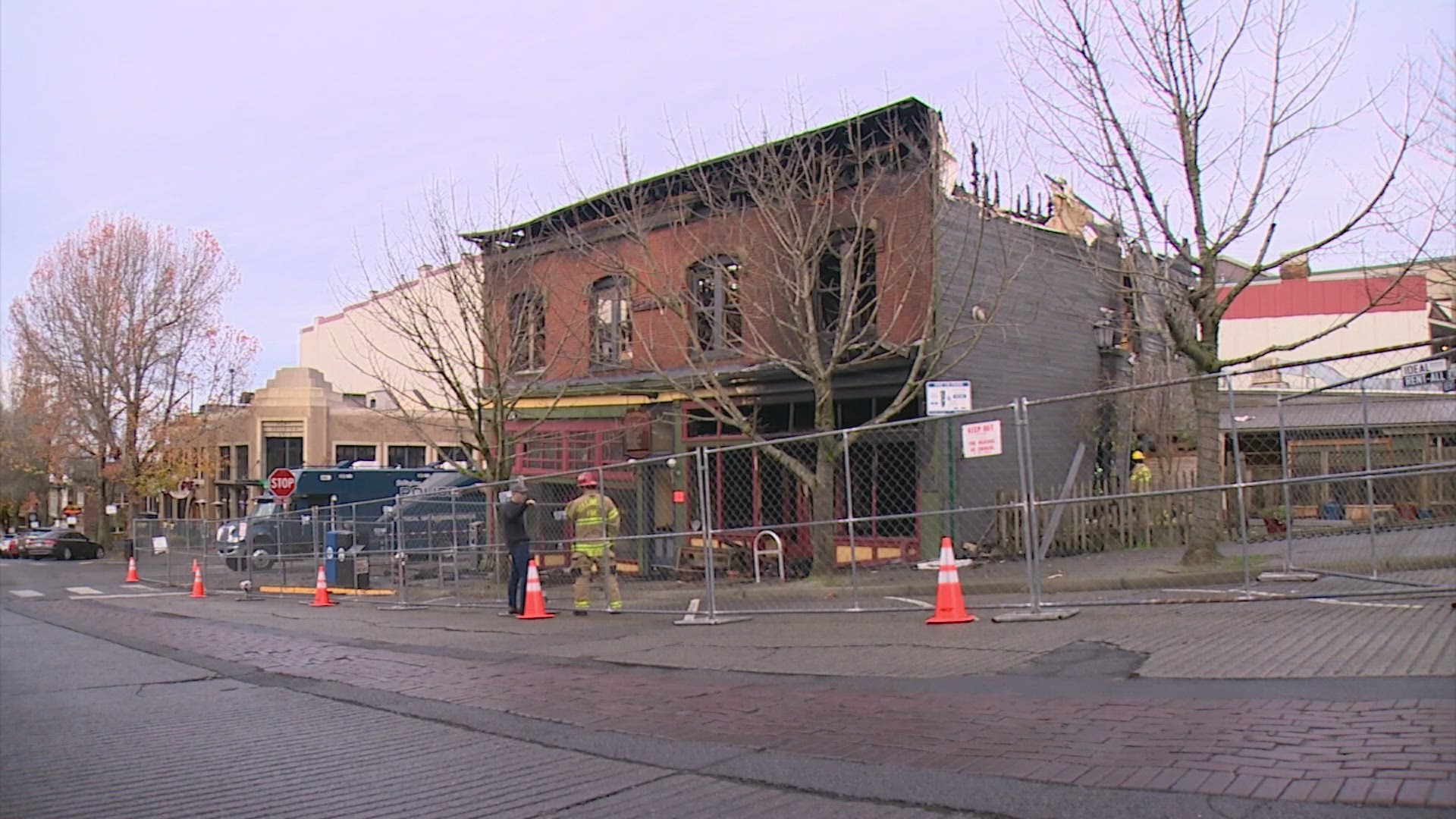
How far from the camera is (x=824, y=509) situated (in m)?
15.4

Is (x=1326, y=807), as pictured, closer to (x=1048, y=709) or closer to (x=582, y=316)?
(x=1048, y=709)

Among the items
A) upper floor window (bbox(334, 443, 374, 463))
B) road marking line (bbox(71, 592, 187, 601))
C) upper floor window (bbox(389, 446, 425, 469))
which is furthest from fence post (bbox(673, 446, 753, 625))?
upper floor window (bbox(389, 446, 425, 469))

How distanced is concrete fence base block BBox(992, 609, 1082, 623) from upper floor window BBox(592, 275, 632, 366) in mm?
13632

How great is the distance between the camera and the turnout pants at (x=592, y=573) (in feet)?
43.7

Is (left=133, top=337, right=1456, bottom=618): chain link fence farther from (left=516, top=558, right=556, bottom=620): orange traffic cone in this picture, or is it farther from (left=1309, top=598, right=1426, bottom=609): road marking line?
(left=516, top=558, right=556, bottom=620): orange traffic cone

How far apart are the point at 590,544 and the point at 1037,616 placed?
575cm

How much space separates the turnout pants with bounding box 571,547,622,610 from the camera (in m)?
13.3

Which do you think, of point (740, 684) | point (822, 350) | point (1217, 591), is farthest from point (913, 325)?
point (740, 684)

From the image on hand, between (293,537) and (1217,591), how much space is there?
18253 millimetres

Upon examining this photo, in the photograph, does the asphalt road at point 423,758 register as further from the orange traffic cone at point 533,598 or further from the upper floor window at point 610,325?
the upper floor window at point 610,325

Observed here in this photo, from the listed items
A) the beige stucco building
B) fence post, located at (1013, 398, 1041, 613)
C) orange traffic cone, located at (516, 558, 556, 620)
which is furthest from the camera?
the beige stucco building

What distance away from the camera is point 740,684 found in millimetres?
8102

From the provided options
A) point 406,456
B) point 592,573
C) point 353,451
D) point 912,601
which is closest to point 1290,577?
point 912,601

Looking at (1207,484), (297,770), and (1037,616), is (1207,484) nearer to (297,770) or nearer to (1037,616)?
(1037,616)
